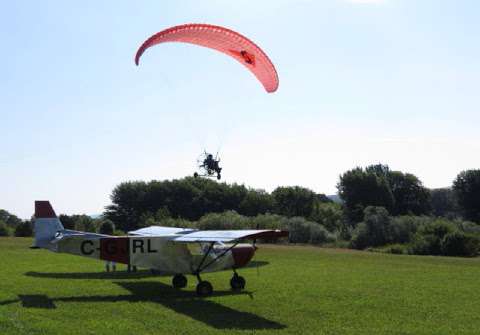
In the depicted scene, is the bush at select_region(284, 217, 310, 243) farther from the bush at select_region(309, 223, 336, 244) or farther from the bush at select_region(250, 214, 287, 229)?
the bush at select_region(250, 214, 287, 229)

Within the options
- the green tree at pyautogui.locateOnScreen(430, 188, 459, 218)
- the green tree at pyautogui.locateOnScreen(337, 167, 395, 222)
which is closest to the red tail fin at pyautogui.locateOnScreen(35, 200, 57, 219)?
the green tree at pyautogui.locateOnScreen(337, 167, 395, 222)

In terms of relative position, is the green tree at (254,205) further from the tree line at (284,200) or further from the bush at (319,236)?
the bush at (319,236)

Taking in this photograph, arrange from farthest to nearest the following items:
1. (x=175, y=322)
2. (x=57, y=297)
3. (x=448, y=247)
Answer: (x=448, y=247), (x=57, y=297), (x=175, y=322)

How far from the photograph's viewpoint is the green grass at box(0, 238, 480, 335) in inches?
486

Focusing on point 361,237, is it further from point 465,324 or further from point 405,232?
point 465,324

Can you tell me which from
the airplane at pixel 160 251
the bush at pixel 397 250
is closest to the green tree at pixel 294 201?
the bush at pixel 397 250

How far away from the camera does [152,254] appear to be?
1862cm

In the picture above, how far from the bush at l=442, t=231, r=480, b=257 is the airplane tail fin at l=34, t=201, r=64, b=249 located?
1326 inches

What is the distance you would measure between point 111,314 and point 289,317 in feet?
14.1

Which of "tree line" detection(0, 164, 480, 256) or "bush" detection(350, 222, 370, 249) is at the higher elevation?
"tree line" detection(0, 164, 480, 256)

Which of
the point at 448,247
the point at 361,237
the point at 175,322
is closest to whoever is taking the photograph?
the point at 175,322

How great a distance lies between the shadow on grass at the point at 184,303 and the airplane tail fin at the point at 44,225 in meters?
2.86

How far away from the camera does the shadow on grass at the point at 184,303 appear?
12.8m

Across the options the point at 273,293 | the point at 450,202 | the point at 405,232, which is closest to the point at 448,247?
the point at 405,232
